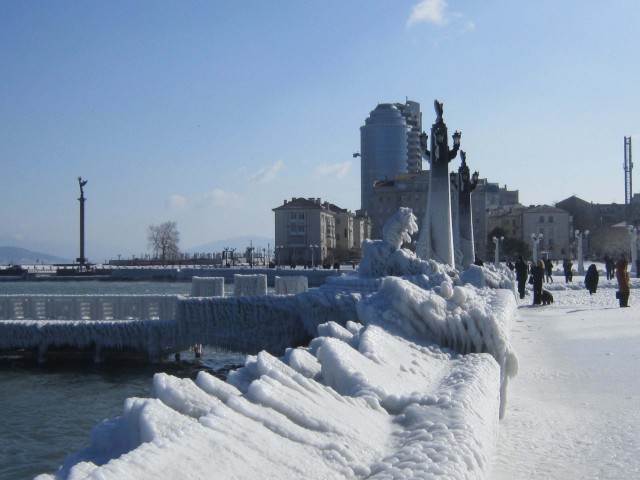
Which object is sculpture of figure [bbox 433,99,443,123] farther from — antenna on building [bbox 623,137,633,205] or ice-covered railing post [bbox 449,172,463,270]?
antenna on building [bbox 623,137,633,205]

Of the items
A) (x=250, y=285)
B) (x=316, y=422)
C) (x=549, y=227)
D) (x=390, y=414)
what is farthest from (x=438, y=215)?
(x=549, y=227)

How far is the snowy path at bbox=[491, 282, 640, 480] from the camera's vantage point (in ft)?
17.0

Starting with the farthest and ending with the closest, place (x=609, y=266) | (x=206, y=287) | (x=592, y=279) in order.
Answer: (x=609, y=266) → (x=592, y=279) → (x=206, y=287)

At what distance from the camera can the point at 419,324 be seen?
6793 millimetres

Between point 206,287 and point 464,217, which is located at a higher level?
point 464,217

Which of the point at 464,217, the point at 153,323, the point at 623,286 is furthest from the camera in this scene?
the point at 464,217

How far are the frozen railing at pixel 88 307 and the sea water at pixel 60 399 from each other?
1.29 m

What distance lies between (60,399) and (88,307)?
17.6 ft

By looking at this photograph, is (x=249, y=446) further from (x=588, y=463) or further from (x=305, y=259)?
(x=305, y=259)

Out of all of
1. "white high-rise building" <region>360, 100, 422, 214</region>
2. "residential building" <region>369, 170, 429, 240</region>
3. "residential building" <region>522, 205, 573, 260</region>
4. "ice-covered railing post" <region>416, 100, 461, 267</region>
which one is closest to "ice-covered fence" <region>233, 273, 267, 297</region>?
"ice-covered railing post" <region>416, 100, 461, 267</region>

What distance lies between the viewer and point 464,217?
29203mm

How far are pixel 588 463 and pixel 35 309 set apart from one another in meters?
17.8

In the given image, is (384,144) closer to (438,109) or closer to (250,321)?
(438,109)

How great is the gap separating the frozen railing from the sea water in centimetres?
129
